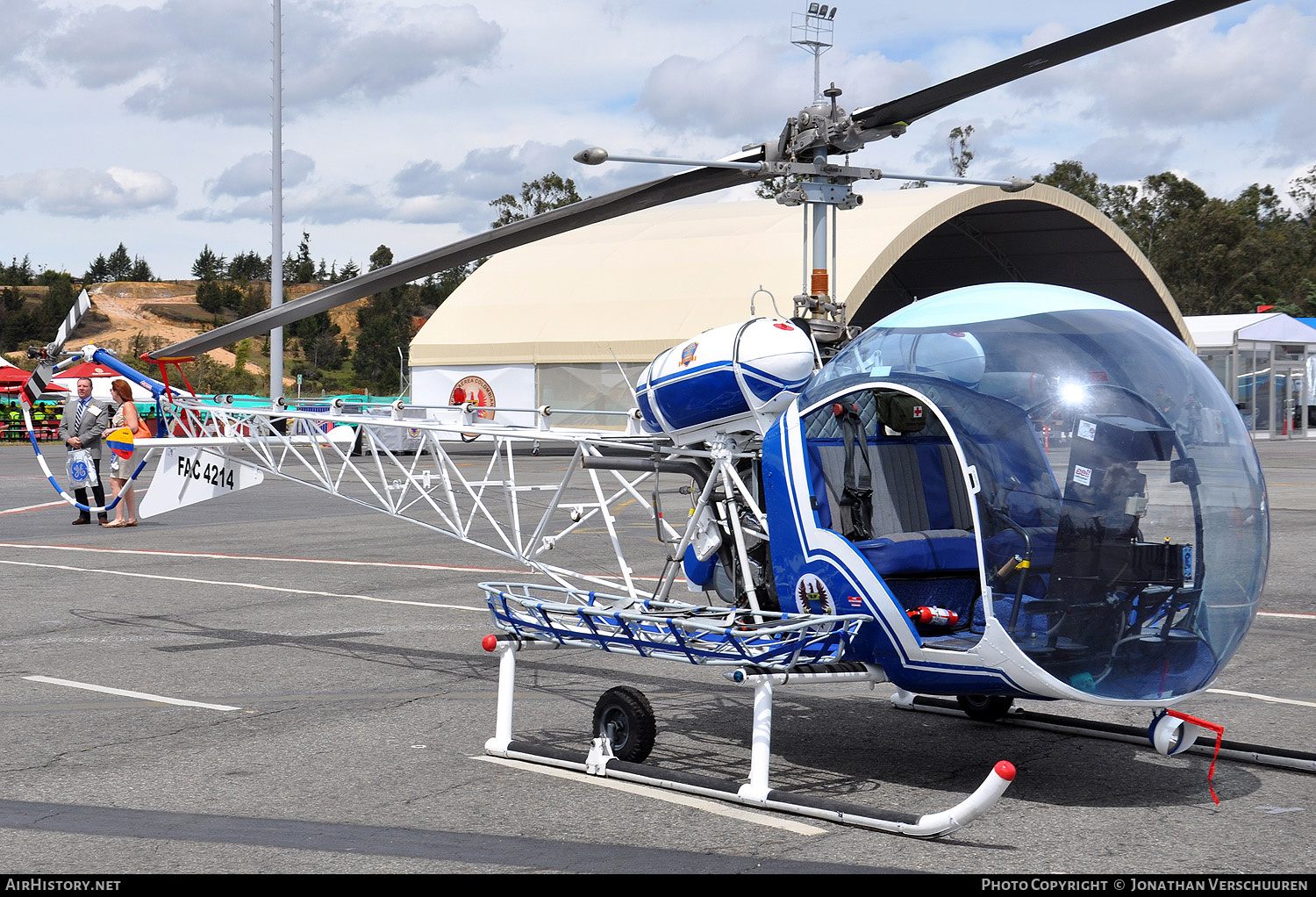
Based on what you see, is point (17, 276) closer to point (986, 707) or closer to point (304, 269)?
point (304, 269)

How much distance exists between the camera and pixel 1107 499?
4914 millimetres

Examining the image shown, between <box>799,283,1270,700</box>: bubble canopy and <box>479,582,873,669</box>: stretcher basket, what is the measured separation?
73 centimetres

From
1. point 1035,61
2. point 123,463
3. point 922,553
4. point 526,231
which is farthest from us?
point 123,463

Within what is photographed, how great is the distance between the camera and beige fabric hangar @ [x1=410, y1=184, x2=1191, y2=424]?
32906 millimetres

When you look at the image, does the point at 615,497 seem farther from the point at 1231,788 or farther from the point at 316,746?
the point at 1231,788

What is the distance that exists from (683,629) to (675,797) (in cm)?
75

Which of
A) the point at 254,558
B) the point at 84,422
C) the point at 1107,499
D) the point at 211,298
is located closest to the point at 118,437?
the point at 84,422

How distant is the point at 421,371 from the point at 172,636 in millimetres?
29544

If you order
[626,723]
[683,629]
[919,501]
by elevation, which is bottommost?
[626,723]

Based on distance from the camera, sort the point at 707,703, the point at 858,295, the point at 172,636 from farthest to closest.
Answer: the point at 858,295 → the point at 172,636 → the point at 707,703

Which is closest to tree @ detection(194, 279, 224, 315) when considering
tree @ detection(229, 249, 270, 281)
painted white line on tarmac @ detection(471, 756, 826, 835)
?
tree @ detection(229, 249, 270, 281)

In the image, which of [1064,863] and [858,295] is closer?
[1064,863]
